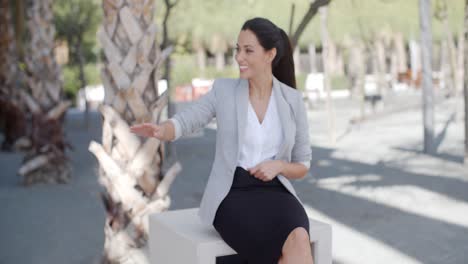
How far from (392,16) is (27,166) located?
64.8 feet

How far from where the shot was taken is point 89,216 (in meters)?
7.30

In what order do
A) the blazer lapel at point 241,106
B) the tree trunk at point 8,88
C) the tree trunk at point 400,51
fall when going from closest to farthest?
the blazer lapel at point 241,106
the tree trunk at point 8,88
the tree trunk at point 400,51

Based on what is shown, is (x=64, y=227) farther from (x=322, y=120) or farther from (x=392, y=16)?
(x=392, y=16)

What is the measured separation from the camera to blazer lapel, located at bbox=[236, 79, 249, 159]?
3.35 m

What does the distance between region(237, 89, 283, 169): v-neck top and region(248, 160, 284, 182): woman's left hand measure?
86 mm

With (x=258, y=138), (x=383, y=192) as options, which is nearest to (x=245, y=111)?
(x=258, y=138)

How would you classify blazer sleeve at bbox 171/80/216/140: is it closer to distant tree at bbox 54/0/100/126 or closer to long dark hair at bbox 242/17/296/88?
long dark hair at bbox 242/17/296/88

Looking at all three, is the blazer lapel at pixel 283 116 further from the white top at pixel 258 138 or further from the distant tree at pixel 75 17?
the distant tree at pixel 75 17

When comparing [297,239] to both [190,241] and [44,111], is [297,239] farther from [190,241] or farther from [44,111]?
[44,111]

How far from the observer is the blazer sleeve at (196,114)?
341cm

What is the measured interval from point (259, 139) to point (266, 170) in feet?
Result: 0.54


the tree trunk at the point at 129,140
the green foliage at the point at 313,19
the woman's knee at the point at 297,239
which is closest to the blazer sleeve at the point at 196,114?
the woman's knee at the point at 297,239

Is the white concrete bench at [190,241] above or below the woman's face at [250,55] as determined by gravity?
below

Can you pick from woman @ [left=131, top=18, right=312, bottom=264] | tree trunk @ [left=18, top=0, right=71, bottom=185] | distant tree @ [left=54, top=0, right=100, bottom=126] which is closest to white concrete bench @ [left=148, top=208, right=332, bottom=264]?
woman @ [left=131, top=18, right=312, bottom=264]
